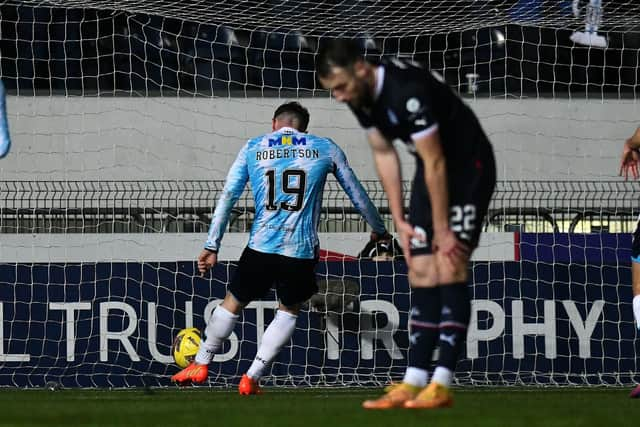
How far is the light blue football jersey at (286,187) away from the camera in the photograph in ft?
26.7

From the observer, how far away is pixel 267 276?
319 inches

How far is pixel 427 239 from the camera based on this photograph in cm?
535

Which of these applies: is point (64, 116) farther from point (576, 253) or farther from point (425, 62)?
point (576, 253)

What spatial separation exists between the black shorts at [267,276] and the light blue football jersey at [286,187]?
6 centimetres

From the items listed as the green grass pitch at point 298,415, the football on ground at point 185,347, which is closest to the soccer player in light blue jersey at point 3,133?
the green grass pitch at point 298,415

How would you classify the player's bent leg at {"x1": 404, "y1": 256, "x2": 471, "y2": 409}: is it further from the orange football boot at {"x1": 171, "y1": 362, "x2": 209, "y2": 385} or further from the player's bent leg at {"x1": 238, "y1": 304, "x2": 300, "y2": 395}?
the orange football boot at {"x1": 171, "y1": 362, "x2": 209, "y2": 385}

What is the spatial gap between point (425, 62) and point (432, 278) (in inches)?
422

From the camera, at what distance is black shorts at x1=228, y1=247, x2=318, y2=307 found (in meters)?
A: 8.09

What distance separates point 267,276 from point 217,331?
1.54 feet

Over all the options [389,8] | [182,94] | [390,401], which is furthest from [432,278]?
[182,94]

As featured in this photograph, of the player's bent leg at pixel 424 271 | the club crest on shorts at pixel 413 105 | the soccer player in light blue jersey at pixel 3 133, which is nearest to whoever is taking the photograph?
the club crest on shorts at pixel 413 105

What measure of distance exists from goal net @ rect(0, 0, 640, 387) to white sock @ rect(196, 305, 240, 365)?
6.60 feet

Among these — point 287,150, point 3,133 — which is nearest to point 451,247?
point 3,133

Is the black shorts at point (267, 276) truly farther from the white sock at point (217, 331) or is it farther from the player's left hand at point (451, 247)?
the player's left hand at point (451, 247)
